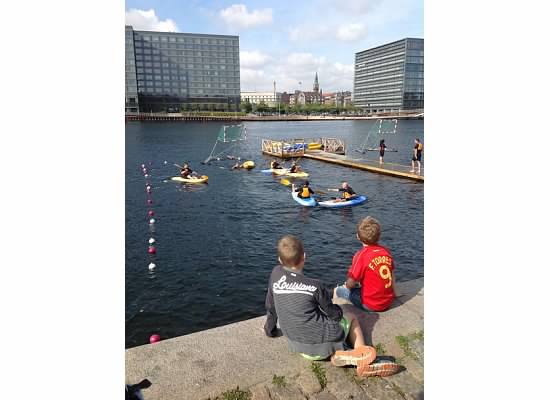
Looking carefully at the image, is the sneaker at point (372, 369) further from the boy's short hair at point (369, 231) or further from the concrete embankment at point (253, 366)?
the boy's short hair at point (369, 231)

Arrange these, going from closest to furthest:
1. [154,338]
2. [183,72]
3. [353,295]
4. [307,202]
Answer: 1. [353,295]
2. [154,338]
3. [307,202]
4. [183,72]

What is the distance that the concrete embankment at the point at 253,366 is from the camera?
386 centimetres

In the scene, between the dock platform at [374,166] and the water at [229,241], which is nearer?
the water at [229,241]

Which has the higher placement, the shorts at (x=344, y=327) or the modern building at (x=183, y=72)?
the modern building at (x=183, y=72)

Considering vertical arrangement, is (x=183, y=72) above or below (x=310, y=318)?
above

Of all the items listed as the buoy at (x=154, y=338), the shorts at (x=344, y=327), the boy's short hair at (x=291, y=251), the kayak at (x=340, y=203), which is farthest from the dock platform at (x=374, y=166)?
the boy's short hair at (x=291, y=251)

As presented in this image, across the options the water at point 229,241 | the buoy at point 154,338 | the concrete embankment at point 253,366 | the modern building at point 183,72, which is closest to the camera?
→ the concrete embankment at point 253,366

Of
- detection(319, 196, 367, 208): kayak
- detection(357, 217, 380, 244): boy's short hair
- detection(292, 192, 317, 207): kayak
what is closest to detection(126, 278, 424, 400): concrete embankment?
detection(357, 217, 380, 244): boy's short hair

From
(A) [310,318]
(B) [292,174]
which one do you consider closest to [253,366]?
(A) [310,318]

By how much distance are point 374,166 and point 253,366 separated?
27562 millimetres

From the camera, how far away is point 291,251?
4.21 meters

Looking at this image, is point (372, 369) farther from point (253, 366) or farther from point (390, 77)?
point (390, 77)

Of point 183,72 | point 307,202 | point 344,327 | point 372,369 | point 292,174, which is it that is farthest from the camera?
point 183,72

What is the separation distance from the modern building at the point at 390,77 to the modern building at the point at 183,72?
61017mm
